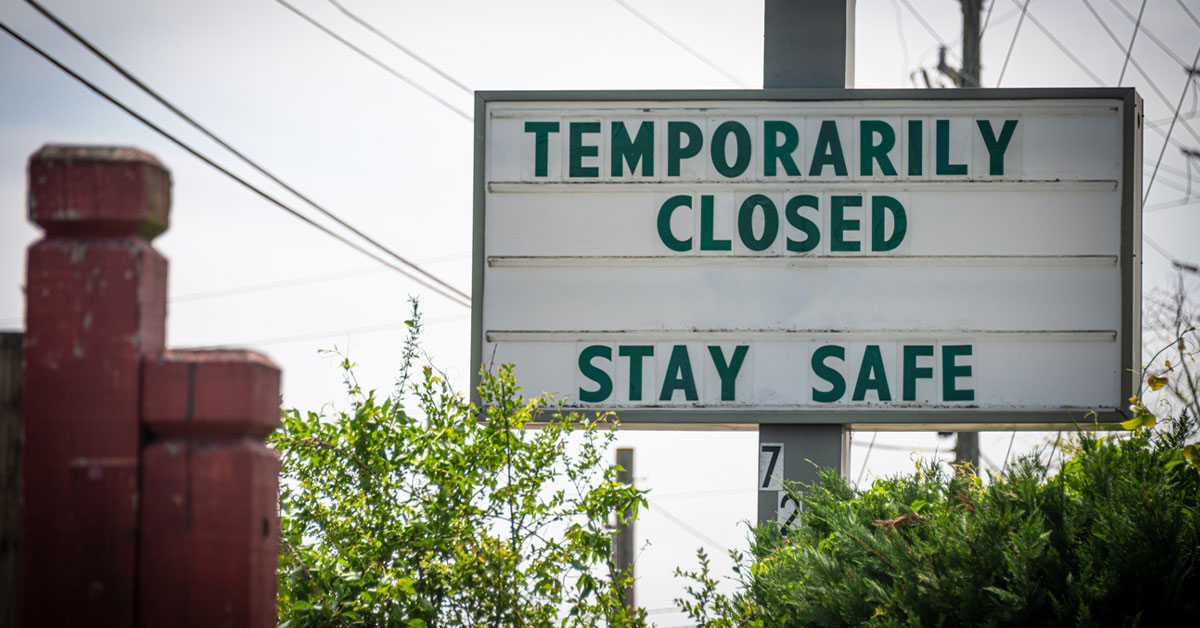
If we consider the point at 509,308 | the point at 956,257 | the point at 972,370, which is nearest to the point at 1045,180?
the point at 956,257

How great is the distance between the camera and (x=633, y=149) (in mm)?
7586

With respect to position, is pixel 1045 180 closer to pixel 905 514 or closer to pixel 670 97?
pixel 670 97

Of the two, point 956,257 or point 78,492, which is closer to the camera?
point 78,492

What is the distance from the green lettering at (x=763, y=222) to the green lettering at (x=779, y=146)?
0.63 ft

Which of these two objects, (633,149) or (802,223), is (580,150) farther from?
(802,223)

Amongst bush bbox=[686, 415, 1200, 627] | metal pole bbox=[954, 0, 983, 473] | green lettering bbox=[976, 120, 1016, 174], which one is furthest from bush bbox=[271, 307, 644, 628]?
metal pole bbox=[954, 0, 983, 473]

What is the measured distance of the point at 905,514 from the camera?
A: 505 centimetres

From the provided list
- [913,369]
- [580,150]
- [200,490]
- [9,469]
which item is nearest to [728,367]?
[913,369]

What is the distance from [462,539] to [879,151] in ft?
12.8

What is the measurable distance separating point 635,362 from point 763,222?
118cm

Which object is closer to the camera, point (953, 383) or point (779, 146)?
point (953, 383)

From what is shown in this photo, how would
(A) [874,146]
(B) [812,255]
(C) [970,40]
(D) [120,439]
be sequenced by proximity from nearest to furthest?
(D) [120,439]
(B) [812,255]
(A) [874,146]
(C) [970,40]

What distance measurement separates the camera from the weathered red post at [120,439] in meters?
2.85

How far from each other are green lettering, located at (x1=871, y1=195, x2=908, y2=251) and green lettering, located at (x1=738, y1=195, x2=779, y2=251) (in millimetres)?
600
